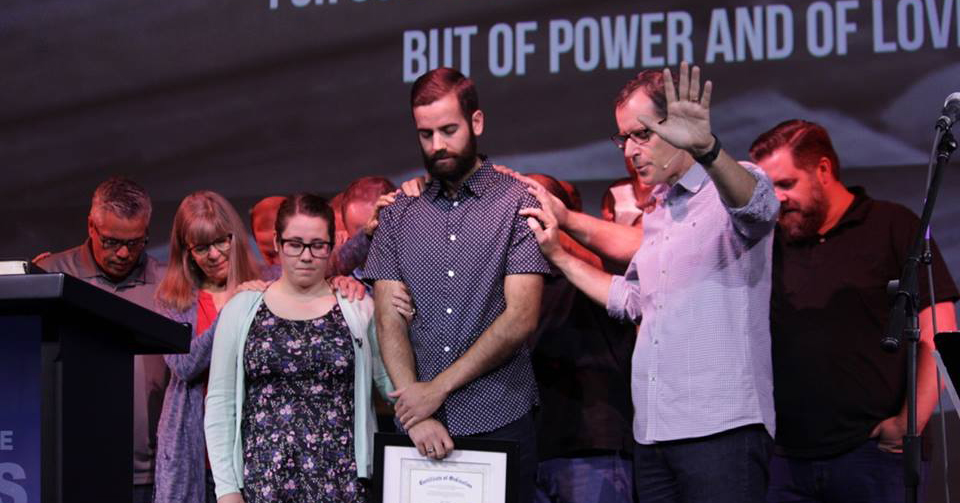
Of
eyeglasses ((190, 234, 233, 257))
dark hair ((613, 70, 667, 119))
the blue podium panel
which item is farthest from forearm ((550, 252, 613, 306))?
the blue podium panel

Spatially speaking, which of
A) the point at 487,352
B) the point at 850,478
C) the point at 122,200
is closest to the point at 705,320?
the point at 487,352

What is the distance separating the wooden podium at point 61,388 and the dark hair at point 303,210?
62.8 inches

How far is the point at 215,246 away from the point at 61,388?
7.55ft

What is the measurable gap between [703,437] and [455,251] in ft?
2.78

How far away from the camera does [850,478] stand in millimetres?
3184

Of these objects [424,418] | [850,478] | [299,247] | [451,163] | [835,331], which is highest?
[451,163]

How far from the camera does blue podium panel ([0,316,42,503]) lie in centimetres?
146

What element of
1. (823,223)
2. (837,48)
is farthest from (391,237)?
(837,48)

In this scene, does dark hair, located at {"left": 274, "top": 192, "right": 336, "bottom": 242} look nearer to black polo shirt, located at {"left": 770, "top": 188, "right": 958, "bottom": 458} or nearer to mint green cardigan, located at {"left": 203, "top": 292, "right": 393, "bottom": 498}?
mint green cardigan, located at {"left": 203, "top": 292, "right": 393, "bottom": 498}

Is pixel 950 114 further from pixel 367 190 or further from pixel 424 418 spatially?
pixel 367 190

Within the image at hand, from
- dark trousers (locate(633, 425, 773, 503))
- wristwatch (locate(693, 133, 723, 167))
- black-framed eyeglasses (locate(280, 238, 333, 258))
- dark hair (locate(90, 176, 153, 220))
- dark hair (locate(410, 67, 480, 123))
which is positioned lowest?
dark trousers (locate(633, 425, 773, 503))

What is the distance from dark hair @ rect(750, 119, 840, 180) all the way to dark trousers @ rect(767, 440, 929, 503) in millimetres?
904

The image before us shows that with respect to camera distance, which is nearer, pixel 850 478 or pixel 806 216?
pixel 850 478

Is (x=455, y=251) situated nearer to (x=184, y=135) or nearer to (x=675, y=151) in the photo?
(x=675, y=151)
